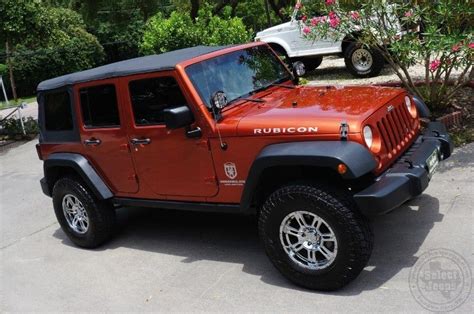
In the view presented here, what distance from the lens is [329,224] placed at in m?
3.73

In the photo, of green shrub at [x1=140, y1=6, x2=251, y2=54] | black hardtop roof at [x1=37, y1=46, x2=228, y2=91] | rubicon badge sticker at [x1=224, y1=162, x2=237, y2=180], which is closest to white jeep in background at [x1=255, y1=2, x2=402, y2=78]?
green shrub at [x1=140, y1=6, x2=251, y2=54]

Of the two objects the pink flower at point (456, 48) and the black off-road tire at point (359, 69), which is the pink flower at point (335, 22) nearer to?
the pink flower at point (456, 48)

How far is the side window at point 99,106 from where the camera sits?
4.93m

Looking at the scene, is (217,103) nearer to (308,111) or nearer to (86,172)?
(308,111)

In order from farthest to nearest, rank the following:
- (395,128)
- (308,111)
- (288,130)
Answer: (395,128) → (308,111) → (288,130)

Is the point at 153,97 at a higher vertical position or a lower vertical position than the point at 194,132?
higher

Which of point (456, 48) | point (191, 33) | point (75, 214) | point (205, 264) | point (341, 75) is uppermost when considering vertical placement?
point (191, 33)

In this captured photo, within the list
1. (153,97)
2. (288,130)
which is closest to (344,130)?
(288,130)

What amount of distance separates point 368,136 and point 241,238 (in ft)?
5.95

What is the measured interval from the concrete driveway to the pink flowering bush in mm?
1230

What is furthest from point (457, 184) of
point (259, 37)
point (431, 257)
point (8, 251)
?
point (259, 37)

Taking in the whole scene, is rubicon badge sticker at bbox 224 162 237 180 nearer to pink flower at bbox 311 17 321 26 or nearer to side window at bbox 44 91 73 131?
side window at bbox 44 91 73 131

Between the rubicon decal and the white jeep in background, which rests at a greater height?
Result: the rubicon decal

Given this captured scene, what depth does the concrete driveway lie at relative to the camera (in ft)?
12.8
